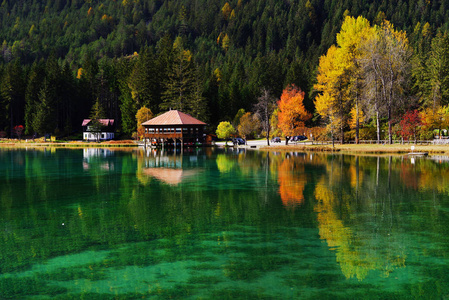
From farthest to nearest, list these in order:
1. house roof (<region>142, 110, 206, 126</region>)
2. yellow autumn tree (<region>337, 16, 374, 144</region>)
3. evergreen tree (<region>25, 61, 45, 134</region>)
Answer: evergreen tree (<region>25, 61, 45, 134</region>)
house roof (<region>142, 110, 206, 126</region>)
yellow autumn tree (<region>337, 16, 374, 144</region>)

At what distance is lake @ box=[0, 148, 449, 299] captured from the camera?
10.4 metres

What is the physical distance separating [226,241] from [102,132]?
92330 millimetres

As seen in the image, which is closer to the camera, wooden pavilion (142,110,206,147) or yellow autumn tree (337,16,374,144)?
yellow autumn tree (337,16,374,144)

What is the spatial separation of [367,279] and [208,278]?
13.0 feet

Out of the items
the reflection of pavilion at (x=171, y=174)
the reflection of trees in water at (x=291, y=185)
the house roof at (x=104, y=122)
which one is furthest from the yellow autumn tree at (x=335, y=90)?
the house roof at (x=104, y=122)

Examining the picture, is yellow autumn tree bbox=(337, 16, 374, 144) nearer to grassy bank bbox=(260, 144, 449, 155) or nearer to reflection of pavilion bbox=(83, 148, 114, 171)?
grassy bank bbox=(260, 144, 449, 155)

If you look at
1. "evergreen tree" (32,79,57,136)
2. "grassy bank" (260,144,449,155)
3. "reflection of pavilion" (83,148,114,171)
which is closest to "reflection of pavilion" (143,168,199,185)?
"reflection of pavilion" (83,148,114,171)

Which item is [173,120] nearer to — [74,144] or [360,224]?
[74,144]

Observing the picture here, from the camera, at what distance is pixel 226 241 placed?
564 inches

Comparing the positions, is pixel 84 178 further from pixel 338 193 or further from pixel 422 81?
pixel 422 81

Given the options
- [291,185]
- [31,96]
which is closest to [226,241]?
[291,185]

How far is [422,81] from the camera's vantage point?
74312mm

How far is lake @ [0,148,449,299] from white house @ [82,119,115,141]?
74288mm

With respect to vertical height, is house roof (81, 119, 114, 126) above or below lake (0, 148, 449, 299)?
above
